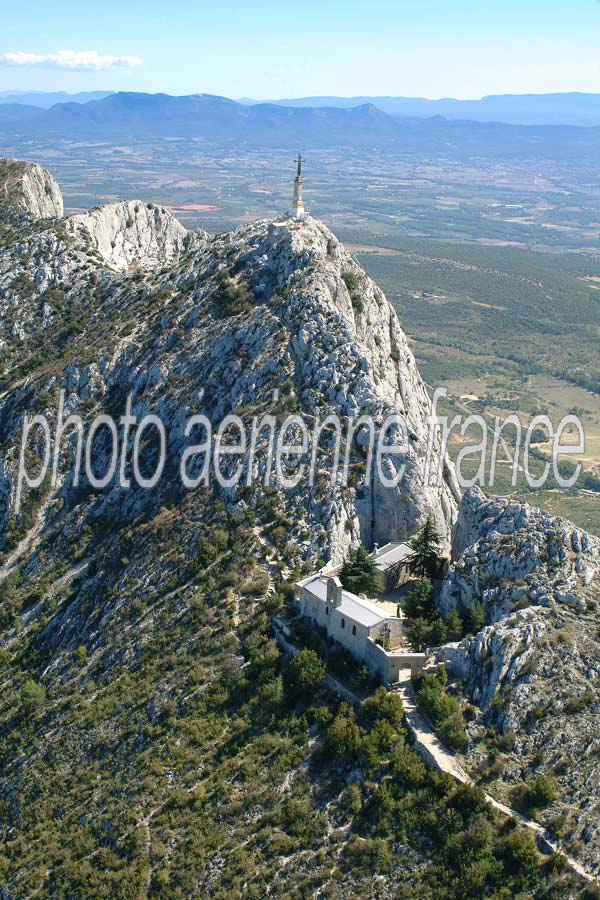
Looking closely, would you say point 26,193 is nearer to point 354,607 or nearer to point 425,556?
point 425,556

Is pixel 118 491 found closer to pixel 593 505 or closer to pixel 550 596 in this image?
pixel 550 596

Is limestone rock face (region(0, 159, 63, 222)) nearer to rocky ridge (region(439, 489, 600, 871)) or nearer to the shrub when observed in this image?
the shrub

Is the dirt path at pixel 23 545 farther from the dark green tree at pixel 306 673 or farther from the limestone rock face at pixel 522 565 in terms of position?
the limestone rock face at pixel 522 565

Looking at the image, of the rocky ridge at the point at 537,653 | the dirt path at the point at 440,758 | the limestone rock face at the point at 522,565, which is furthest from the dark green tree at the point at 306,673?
the limestone rock face at the point at 522,565

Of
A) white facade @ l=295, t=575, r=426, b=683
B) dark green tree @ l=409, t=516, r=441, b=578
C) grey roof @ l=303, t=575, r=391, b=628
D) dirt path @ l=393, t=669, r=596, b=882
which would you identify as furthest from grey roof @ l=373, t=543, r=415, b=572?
dirt path @ l=393, t=669, r=596, b=882

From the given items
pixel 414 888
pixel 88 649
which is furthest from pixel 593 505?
pixel 414 888

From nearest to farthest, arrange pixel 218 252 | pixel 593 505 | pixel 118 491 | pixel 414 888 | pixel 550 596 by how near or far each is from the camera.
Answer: pixel 414 888 → pixel 550 596 → pixel 118 491 → pixel 218 252 → pixel 593 505
